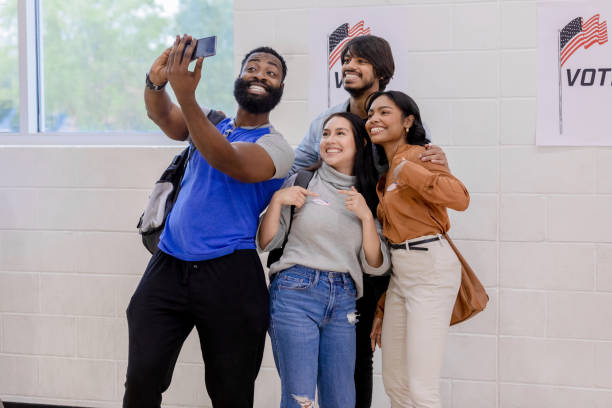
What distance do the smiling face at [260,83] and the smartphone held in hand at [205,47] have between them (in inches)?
12.1

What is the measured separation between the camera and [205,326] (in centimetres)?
169

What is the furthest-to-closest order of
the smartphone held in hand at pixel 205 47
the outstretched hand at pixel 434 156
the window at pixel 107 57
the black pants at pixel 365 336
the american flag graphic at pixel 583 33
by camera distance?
the window at pixel 107 57
the american flag graphic at pixel 583 33
the black pants at pixel 365 336
the outstretched hand at pixel 434 156
the smartphone held in hand at pixel 205 47

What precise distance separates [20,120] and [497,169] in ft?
7.66

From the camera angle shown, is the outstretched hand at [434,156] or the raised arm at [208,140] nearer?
the raised arm at [208,140]

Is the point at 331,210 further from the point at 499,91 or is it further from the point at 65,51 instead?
the point at 65,51

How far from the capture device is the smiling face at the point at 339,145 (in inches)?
72.7

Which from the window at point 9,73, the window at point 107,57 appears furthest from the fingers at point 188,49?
the window at point 9,73

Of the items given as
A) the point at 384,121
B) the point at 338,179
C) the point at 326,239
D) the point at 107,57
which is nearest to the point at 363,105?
→ the point at 384,121

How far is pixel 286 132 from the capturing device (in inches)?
102

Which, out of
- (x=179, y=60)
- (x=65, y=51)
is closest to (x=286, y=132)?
(x=179, y=60)

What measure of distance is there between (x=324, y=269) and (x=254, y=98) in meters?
0.59

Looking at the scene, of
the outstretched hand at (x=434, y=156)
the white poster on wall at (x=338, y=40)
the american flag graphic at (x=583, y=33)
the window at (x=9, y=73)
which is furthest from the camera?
the window at (x=9, y=73)

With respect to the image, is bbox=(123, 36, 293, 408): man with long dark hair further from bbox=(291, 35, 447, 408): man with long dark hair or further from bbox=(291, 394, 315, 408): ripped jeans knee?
bbox=(291, 35, 447, 408): man with long dark hair

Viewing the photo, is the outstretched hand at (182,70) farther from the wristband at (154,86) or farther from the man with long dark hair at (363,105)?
the man with long dark hair at (363,105)
